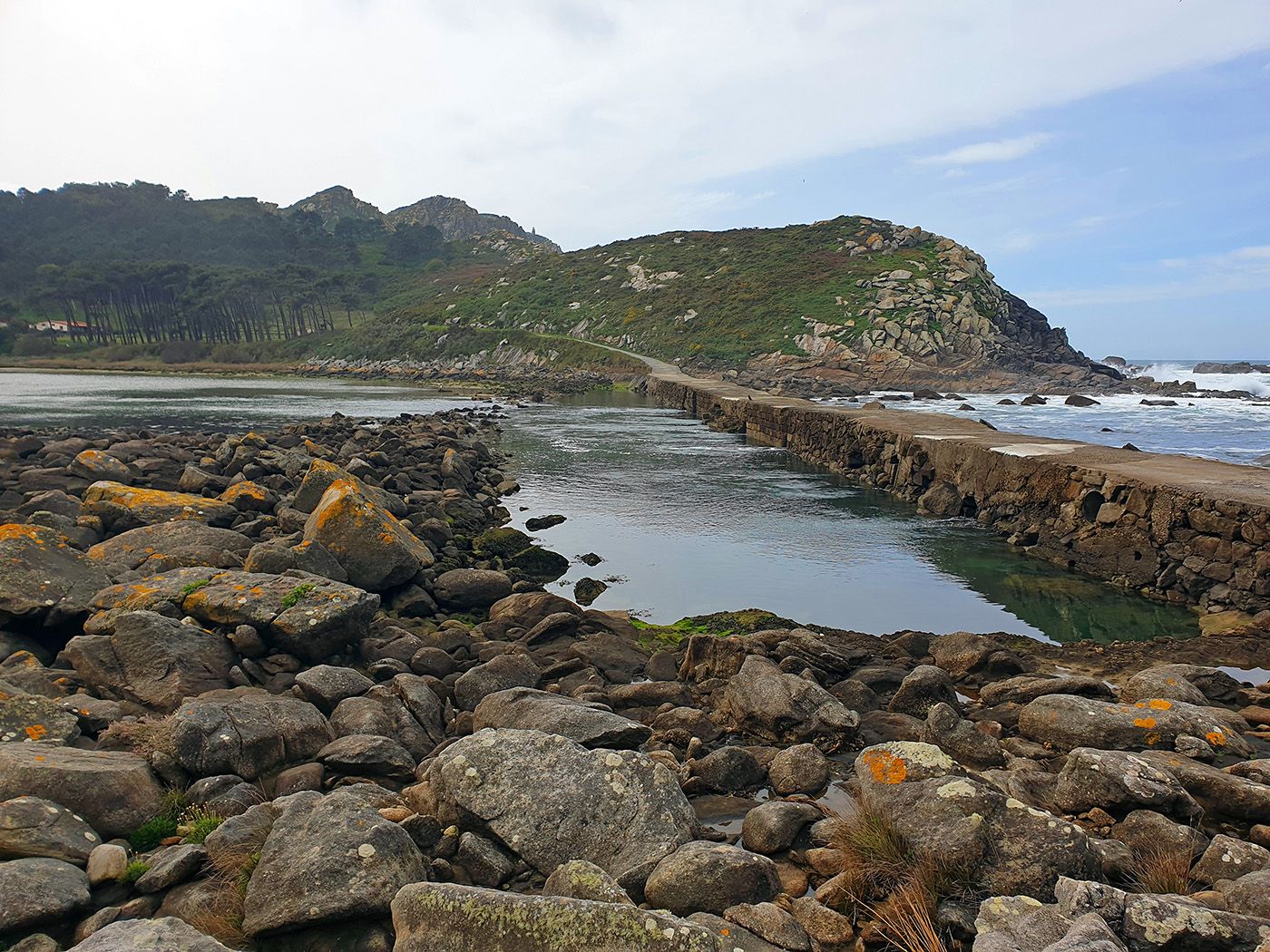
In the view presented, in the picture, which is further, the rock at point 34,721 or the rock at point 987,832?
the rock at point 34,721

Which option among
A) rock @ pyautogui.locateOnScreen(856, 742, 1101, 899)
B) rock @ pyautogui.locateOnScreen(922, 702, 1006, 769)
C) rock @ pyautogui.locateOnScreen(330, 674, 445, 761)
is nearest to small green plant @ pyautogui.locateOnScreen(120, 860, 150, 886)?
rock @ pyautogui.locateOnScreen(330, 674, 445, 761)

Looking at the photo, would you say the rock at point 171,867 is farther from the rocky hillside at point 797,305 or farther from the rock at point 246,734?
the rocky hillside at point 797,305

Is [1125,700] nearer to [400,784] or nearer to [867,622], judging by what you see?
[867,622]

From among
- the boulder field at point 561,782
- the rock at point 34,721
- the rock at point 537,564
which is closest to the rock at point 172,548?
the boulder field at point 561,782

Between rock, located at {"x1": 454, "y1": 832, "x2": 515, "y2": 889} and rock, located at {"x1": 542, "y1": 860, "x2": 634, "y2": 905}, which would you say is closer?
rock, located at {"x1": 542, "y1": 860, "x2": 634, "y2": 905}

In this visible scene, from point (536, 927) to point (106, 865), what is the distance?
2.78 m

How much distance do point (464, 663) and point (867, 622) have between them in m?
7.23

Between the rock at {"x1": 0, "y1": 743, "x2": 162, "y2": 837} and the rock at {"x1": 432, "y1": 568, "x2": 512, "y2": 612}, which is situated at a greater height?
the rock at {"x1": 0, "y1": 743, "x2": 162, "y2": 837}

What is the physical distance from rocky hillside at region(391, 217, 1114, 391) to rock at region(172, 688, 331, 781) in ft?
244

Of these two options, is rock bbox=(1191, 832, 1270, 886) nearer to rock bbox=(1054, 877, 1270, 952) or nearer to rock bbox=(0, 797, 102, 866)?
rock bbox=(1054, 877, 1270, 952)

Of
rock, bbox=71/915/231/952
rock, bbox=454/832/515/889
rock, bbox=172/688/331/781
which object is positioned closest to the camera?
rock, bbox=71/915/231/952

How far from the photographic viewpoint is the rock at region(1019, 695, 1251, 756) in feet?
22.1

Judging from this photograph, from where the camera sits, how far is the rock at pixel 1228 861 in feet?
15.0

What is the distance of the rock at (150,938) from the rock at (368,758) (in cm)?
225
